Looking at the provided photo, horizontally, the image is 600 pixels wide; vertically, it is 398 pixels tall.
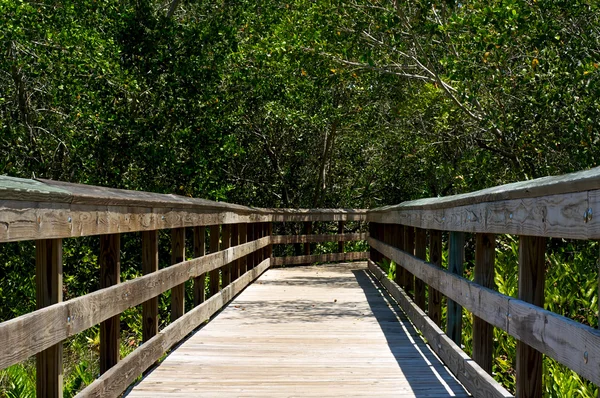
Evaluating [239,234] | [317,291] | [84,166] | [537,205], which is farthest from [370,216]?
[537,205]

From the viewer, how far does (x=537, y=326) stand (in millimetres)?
3510

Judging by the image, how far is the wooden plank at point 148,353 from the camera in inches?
166

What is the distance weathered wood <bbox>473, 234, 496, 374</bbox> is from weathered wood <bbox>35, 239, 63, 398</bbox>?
8.00ft

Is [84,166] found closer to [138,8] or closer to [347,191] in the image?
[138,8]

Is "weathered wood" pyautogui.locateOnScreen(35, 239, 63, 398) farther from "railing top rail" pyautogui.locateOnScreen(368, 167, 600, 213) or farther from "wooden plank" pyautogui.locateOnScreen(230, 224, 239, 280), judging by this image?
"wooden plank" pyautogui.locateOnScreen(230, 224, 239, 280)

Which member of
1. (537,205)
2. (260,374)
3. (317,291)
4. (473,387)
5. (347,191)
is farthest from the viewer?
(347,191)

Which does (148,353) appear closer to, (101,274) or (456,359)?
(101,274)

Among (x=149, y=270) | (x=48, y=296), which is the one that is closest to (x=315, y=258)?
(x=149, y=270)

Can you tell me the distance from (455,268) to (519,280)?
1.75 metres

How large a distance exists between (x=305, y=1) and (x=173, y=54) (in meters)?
2.47

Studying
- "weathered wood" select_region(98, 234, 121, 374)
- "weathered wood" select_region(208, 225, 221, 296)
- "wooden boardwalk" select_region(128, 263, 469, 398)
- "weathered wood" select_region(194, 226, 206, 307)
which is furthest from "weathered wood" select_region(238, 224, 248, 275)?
"weathered wood" select_region(98, 234, 121, 374)

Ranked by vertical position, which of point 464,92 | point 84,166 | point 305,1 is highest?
point 305,1

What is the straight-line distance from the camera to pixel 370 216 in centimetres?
1355

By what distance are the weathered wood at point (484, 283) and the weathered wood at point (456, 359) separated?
66 mm
